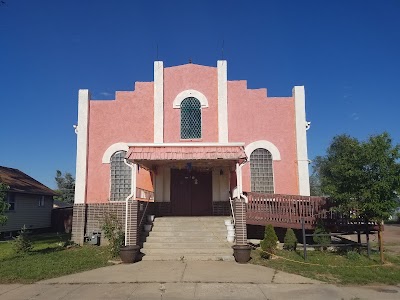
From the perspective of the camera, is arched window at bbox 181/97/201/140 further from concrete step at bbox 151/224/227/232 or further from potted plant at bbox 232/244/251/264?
potted plant at bbox 232/244/251/264

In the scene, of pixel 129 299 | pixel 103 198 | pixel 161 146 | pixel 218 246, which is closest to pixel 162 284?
pixel 129 299

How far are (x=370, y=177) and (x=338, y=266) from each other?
2.90 metres

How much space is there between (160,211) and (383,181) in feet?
30.0

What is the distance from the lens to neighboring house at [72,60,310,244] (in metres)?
15.7

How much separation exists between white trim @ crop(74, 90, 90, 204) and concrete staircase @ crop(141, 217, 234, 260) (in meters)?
4.10

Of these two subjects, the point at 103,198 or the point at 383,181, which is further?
the point at 103,198

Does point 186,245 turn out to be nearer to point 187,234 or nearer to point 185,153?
point 187,234

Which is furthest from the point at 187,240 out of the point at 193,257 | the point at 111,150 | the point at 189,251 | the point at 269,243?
the point at 111,150

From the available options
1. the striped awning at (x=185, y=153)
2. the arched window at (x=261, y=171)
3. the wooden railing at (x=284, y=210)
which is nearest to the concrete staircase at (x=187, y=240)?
the wooden railing at (x=284, y=210)

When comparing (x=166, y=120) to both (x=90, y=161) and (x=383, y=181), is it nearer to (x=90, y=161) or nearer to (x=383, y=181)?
(x=90, y=161)

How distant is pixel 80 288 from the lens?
8195 millimetres

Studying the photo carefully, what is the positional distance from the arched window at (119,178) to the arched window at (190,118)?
3.05 meters

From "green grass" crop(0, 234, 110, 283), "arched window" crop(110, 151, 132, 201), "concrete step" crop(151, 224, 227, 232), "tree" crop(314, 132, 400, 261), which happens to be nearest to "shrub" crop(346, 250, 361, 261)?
"tree" crop(314, 132, 400, 261)

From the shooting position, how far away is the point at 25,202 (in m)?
22.3
